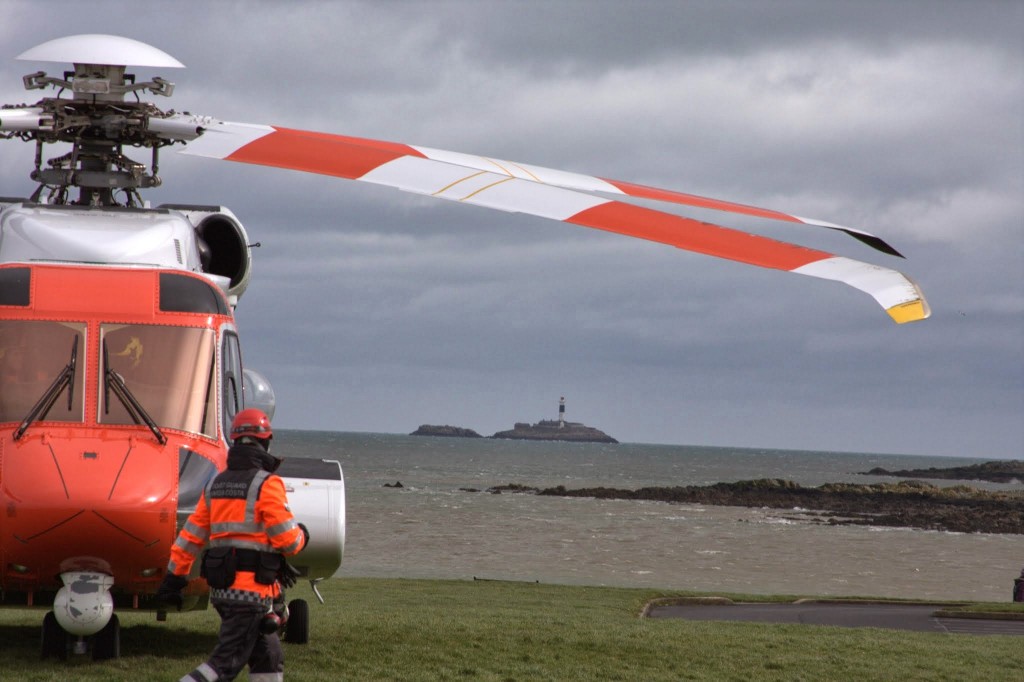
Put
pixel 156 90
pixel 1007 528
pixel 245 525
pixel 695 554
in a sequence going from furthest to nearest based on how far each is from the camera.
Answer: pixel 1007 528 < pixel 695 554 < pixel 156 90 < pixel 245 525

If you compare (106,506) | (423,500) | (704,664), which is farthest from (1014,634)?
(423,500)

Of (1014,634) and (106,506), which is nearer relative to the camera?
(106,506)

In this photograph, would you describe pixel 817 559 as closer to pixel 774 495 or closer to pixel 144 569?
pixel 144 569

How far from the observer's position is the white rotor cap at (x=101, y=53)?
7109 millimetres

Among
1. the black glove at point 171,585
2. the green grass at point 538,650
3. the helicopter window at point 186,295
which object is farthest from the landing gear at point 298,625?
the black glove at point 171,585

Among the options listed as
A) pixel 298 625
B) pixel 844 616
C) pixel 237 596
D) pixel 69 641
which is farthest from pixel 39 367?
pixel 844 616

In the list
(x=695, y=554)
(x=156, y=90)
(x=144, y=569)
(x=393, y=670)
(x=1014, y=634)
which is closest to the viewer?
(x=144, y=569)

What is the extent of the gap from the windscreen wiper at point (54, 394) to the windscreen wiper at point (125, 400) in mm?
206

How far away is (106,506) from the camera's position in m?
7.36

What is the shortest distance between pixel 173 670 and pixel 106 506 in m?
1.93

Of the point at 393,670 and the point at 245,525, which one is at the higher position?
the point at 245,525

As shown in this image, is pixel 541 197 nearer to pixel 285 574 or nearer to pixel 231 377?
pixel 285 574

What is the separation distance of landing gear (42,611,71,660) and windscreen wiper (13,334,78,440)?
1.60 m

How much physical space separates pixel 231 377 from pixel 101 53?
270cm
